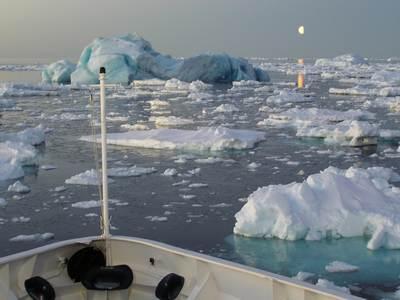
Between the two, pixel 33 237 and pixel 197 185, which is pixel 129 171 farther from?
pixel 33 237

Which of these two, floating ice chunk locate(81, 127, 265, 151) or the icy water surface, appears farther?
floating ice chunk locate(81, 127, 265, 151)

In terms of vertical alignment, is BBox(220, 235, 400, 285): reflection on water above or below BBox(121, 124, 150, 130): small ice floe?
below

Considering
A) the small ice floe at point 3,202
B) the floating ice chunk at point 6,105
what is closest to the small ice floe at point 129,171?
the small ice floe at point 3,202

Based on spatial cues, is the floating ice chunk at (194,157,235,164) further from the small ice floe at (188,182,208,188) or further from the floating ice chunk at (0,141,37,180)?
the floating ice chunk at (0,141,37,180)

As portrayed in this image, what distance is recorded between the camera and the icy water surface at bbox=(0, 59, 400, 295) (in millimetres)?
6008

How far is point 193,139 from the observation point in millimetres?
13297

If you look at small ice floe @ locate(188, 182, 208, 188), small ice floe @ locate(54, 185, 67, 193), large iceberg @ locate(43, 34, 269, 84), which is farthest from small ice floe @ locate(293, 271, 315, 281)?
large iceberg @ locate(43, 34, 269, 84)

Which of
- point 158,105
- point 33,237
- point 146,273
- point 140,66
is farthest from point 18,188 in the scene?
point 140,66

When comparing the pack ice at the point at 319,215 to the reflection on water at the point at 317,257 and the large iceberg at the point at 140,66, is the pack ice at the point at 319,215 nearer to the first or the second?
the reflection on water at the point at 317,257

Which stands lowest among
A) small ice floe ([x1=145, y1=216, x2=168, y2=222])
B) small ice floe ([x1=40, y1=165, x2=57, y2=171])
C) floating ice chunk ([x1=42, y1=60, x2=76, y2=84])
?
small ice floe ([x1=145, y1=216, x2=168, y2=222])

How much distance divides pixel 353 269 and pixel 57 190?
17.4 feet

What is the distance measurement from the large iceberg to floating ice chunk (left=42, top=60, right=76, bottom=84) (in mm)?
113

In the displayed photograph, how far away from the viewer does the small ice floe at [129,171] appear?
33.2ft

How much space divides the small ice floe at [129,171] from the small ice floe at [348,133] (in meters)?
5.63
